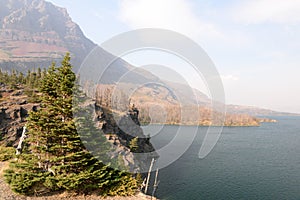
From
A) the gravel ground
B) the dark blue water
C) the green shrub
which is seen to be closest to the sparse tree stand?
the gravel ground

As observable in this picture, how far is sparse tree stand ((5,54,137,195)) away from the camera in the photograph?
25.2 metres

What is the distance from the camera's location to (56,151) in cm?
2675

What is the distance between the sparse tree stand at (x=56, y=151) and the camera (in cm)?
2519

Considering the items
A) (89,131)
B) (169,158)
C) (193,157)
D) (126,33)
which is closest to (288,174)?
(193,157)

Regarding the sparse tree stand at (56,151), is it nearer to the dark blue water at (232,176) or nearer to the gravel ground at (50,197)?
the gravel ground at (50,197)

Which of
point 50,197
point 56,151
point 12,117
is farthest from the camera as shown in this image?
point 12,117

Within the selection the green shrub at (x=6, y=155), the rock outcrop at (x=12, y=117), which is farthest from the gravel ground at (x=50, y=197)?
the rock outcrop at (x=12, y=117)

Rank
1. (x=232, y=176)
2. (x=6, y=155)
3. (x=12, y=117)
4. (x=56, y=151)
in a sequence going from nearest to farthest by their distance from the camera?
(x=56, y=151)
(x=6, y=155)
(x=232, y=176)
(x=12, y=117)

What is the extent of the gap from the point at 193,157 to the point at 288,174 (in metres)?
26.0

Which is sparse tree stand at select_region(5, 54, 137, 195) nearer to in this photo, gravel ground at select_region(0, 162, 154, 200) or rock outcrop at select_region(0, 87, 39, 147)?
gravel ground at select_region(0, 162, 154, 200)

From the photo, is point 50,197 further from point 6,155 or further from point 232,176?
point 232,176

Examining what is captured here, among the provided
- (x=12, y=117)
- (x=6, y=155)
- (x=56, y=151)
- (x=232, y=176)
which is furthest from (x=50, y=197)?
(x=232, y=176)

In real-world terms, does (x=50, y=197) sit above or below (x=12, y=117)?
below

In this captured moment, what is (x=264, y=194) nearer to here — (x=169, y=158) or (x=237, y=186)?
(x=237, y=186)
